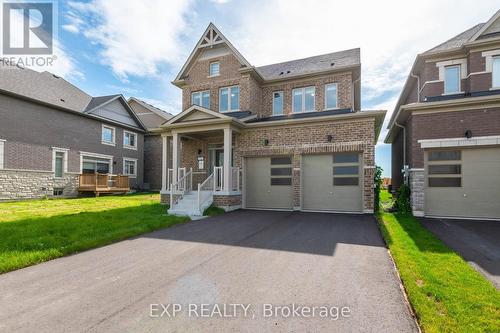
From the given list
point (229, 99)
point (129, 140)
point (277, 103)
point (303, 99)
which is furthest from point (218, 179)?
point (129, 140)

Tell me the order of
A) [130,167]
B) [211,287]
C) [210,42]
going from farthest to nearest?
[130,167], [210,42], [211,287]

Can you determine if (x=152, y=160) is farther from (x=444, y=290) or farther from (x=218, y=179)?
(x=444, y=290)

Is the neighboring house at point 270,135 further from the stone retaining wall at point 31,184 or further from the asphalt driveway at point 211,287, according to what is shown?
the stone retaining wall at point 31,184

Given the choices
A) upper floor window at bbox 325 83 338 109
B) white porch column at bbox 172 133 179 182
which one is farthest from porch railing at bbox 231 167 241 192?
upper floor window at bbox 325 83 338 109

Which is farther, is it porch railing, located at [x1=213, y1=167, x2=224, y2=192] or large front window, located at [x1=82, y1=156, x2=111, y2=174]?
large front window, located at [x1=82, y1=156, x2=111, y2=174]

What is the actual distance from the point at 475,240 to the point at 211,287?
659 centimetres

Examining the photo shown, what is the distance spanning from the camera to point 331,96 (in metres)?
13.3

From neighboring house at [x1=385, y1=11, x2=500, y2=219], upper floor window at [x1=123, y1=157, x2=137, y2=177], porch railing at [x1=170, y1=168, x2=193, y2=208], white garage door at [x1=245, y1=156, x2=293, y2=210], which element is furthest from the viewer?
upper floor window at [x1=123, y1=157, x2=137, y2=177]

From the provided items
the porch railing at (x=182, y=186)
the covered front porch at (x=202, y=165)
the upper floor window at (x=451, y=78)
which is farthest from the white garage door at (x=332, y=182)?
the porch railing at (x=182, y=186)

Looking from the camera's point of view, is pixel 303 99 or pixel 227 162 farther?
pixel 303 99

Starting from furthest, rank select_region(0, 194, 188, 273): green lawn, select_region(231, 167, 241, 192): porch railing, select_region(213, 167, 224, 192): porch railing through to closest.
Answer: select_region(231, 167, 241, 192): porch railing → select_region(213, 167, 224, 192): porch railing → select_region(0, 194, 188, 273): green lawn

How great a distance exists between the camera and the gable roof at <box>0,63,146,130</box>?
15.0 meters

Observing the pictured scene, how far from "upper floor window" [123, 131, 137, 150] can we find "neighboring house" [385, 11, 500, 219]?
66.9 ft

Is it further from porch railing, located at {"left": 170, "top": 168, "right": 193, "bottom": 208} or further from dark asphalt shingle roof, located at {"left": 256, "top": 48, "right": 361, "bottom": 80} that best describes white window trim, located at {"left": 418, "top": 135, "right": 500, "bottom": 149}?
porch railing, located at {"left": 170, "top": 168, "right": 193, "bottom": 208}
